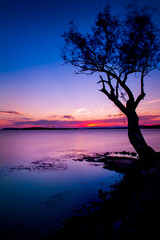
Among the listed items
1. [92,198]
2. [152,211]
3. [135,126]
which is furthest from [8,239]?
[135,126]

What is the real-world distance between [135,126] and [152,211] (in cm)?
776

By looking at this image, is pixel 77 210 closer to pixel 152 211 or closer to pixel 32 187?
pixel 152 211

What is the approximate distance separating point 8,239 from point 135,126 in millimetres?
10156

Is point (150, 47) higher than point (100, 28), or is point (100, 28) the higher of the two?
point (100, 28)

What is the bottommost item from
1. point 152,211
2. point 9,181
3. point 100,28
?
point 9,181

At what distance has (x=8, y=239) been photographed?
19.2 feet

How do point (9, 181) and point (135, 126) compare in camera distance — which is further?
point (9, 181)

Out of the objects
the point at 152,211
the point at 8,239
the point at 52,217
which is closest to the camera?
the point at 152,211

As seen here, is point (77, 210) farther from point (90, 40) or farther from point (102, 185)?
point (90, 40)

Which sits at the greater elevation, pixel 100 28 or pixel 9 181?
pixel 100 28

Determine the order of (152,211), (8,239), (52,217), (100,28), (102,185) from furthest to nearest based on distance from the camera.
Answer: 1. (100,28)
2. (102,185)
3. (52,217)
4. (8,239)
5. (152,211)

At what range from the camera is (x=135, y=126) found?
1163 cm

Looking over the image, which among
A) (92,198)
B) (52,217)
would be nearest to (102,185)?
(92,198)

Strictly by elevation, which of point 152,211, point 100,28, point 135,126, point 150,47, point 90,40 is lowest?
point 152,211
